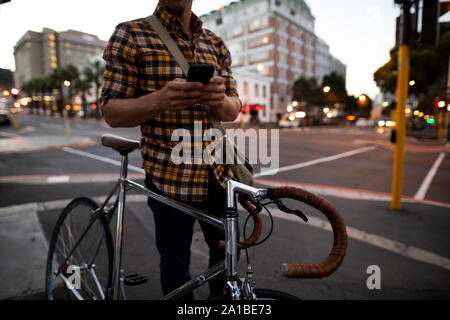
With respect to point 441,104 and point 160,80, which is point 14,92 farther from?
point 441,104

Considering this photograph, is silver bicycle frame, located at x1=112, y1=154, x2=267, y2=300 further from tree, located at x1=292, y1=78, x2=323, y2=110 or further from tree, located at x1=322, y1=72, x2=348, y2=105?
tree, located at x1=322, y1=72, x2=348, y2=105

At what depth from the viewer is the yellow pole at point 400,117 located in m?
4.66

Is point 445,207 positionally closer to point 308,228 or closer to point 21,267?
point 308,228

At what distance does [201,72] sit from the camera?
3.43ft

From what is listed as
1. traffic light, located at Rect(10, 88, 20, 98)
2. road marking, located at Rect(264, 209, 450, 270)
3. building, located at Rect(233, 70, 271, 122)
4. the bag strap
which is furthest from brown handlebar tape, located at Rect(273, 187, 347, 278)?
building, located at Rect(233, 70, 271, 122)

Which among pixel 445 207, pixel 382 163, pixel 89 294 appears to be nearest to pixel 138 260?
pixel 89 294

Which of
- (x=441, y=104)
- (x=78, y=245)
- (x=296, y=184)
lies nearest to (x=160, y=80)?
(x=78, y=245)

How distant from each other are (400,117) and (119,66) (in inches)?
197

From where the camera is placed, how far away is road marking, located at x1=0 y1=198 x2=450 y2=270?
3.30 metres

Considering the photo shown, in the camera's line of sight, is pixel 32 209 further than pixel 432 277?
Yes

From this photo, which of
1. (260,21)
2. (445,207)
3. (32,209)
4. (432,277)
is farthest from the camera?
(260,21)

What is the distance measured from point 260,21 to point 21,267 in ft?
190

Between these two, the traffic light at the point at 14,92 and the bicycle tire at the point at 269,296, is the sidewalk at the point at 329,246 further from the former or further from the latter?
the traffic light at the point at 14,92
